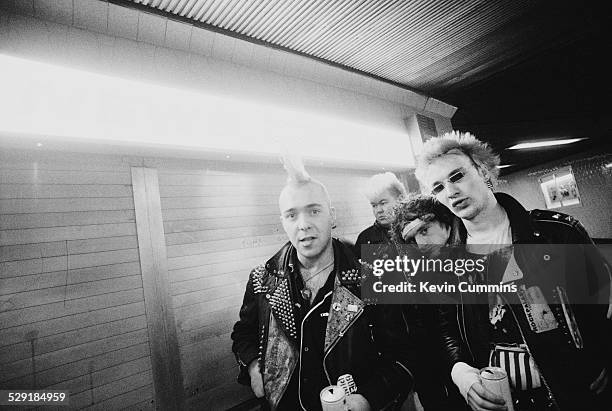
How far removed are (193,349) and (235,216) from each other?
61.4 inches

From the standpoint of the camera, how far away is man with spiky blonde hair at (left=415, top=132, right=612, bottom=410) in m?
1.86

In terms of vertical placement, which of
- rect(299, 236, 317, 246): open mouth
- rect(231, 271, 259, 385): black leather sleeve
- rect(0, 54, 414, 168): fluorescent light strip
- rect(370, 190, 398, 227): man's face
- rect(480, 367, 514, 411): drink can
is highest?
rect(0, 54, 414, 168): fluorescent light strip

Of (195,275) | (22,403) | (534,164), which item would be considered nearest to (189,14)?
(195,275)

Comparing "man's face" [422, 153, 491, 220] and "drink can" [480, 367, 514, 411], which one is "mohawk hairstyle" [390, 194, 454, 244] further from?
"drink can" [480, 367, 514, 411]

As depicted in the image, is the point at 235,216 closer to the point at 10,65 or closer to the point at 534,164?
the point at 10,65

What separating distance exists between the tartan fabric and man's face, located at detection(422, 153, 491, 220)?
3.38 ft

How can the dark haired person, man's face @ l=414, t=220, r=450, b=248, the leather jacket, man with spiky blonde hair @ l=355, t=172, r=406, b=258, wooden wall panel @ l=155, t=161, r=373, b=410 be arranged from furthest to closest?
1. man with spiky blonde hair @ l=355, t=172, r=406, b=258
2. wooden wall panel @ l=155, t=161, r=373, b=410
3. man's face @ l=414, t=220, r=450, b=248
4. the dark haired person
5. the leather jacket

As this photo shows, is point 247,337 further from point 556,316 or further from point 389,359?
point 556,316

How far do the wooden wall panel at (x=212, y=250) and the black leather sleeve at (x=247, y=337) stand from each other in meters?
0.52

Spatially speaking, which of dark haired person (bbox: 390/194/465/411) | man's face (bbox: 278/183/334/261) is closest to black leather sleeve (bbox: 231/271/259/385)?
man's face (bbox: 278/183/334/261)

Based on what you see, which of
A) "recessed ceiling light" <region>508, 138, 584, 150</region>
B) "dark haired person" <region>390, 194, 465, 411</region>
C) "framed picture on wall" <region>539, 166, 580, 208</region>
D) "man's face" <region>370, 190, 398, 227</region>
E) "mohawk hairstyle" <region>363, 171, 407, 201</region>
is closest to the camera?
"dark haired person" <region>390, 194, 465, 411</region>

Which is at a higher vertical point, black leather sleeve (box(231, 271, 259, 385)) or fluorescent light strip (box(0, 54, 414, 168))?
fluorescent light strip (box(0, 54, 414, 168))

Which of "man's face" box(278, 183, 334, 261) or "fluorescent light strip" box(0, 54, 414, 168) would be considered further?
"man's face" box(278, 183, 334, 261)

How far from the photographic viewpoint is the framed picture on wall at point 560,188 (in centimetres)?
1145
